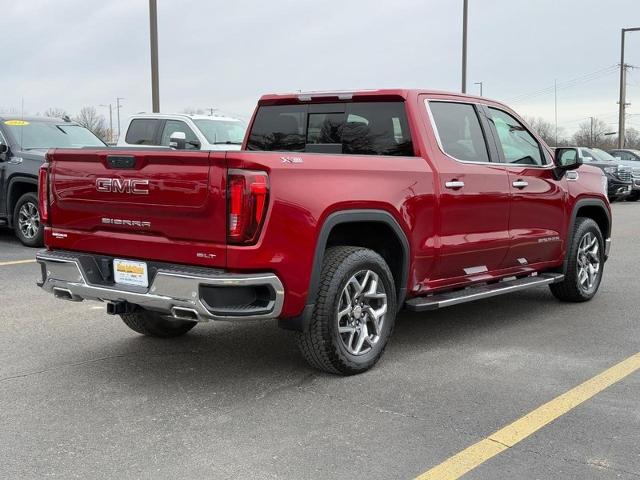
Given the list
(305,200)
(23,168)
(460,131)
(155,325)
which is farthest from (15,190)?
(305,200)

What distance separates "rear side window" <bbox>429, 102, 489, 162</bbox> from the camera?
18.4 feet

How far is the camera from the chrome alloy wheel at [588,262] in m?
7.21

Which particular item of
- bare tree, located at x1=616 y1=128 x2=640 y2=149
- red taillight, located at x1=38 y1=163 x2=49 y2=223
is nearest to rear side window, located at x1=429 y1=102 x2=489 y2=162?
red taillight, located at x1=38 y1=163 x2=49 y2=223

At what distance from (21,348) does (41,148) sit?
653 centimetres

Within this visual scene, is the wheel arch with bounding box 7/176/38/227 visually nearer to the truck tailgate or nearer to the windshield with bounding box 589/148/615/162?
the truck tailgate

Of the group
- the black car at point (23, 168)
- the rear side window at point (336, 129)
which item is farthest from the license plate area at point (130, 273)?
the black car at point (23, 168)

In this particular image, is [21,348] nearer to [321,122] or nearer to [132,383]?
[132,383]

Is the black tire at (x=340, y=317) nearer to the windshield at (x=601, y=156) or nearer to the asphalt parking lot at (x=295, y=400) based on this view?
the asphalt parking lot at (x=295, y=400)

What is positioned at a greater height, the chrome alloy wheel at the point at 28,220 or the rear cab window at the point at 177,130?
the rear cab window at the point at 177,130

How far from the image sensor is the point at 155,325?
568 centimetres

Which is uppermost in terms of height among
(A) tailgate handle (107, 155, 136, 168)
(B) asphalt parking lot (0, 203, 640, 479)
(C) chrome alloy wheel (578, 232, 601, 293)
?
(A) tailgate handle (107, 155, 136, 168)

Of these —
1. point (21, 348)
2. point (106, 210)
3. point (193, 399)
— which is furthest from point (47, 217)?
point (193, 399)

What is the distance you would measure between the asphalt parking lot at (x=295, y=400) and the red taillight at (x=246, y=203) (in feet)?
3.24

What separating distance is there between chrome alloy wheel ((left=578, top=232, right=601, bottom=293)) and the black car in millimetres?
7239
